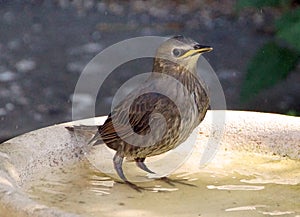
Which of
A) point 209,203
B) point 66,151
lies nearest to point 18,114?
point 66,151

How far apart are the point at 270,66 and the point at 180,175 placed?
77.1 inches

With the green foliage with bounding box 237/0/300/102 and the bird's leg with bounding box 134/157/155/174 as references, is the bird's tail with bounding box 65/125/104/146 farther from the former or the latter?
the green foliage with bounding box 237/0/300/102

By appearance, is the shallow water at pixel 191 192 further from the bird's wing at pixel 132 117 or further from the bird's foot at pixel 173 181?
the bird's wing at pixel 132 117

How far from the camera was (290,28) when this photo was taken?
4633 millimetres

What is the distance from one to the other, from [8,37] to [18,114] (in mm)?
1752

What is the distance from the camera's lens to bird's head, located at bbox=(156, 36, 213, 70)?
9.27 ft

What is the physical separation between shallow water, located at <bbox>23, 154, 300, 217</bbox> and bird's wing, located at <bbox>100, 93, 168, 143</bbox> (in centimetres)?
17

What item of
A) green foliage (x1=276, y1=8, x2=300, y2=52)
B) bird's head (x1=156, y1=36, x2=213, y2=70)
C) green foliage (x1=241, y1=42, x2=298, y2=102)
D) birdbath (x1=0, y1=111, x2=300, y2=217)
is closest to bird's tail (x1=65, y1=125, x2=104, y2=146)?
birdbath (x1=0, y1=111, x2=300, y2=217)

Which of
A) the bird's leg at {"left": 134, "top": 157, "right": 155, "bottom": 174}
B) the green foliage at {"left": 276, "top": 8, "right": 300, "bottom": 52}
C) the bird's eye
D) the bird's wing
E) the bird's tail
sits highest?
the green foliage at {"left": 276, "top": 8, "right": 300, "bottom": 52}

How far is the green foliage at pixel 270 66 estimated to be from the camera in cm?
481

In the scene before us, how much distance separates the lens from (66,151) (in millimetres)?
3045

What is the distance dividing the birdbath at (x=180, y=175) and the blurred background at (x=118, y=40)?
1.53 meters

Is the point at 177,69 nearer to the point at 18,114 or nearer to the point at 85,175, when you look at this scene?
the point at 85,175

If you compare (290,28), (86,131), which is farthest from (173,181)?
(290,28)
